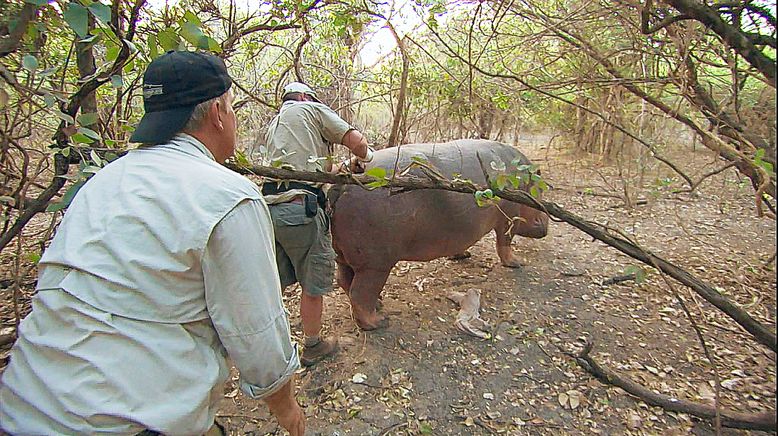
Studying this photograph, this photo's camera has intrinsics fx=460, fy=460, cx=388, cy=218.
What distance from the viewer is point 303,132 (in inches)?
111

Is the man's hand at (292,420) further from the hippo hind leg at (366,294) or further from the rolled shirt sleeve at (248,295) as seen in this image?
the hippo hind leg at (366,294)

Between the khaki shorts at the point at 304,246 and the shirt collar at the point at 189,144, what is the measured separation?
131 cm

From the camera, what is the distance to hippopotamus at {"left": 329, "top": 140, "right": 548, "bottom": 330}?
2.95 m

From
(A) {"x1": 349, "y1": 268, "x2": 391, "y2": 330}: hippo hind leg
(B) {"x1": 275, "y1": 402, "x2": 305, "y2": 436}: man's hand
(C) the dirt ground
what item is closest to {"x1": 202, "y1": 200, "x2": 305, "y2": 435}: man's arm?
(B) {"x1": 275, "y1": 402, "x2": 305, "y2": 436}: man's hand

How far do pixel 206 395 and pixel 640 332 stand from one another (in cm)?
295

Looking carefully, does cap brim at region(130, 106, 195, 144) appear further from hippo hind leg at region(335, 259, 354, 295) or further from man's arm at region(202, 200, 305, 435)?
hippo hind leg at region(335, 259, 354, 295)

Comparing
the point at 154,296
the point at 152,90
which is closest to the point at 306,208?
the point at 152,90

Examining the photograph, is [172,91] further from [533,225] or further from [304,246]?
[533,225]

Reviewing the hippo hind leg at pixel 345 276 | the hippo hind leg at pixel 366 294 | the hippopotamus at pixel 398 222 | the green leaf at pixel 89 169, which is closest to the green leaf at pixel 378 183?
the hippopotamus at pixel 398 222

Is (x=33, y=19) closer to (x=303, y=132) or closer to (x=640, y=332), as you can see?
(x=303, y=132)

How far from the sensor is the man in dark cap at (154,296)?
1.09 metres

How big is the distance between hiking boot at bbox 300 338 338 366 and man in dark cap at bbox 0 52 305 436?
1685 mm

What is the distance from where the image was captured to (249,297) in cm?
122

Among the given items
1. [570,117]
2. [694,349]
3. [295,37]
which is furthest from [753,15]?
[570,117]
